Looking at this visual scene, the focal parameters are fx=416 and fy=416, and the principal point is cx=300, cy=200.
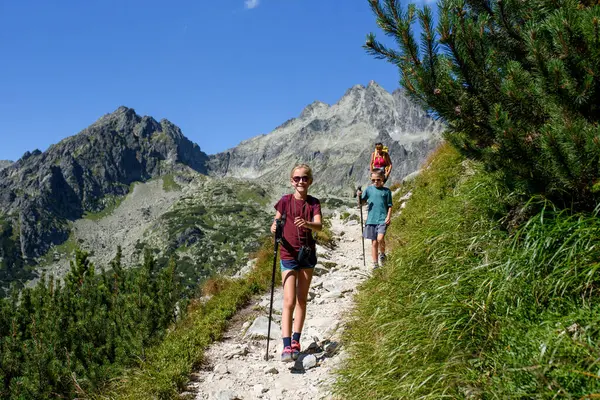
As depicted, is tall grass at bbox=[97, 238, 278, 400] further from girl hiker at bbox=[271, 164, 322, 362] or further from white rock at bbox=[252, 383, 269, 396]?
girl hiker at bbox=[271, 164, 322, 362]

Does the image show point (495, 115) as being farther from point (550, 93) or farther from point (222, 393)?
point (222, 393)

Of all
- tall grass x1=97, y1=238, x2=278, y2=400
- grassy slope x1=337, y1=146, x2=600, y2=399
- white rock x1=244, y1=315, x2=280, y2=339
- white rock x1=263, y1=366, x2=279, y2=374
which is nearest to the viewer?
grassy slope x1=337, y1=146, x2=600, y2=399

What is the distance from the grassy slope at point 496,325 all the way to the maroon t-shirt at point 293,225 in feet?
4.72

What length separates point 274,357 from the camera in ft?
21.9

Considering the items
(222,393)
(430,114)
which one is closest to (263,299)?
(222,393)

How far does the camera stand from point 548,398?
2.82 metres

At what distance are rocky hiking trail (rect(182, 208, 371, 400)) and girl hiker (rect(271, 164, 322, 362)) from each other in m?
0.39

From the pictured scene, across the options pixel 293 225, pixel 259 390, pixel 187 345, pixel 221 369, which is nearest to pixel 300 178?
pixel 293 225

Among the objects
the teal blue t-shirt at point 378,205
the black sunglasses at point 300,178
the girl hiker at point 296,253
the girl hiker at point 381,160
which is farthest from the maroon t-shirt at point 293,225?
the girl hiker at point 381,160

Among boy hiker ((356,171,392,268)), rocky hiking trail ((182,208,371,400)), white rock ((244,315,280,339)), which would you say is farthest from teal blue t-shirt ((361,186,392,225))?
white rock ((244,315,280,339))

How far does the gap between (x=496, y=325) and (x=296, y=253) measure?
2.98 m

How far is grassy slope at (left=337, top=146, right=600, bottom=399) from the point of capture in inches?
118

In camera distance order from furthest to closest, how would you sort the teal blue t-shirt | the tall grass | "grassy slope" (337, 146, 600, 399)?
the teal blue t-shirt
the tall grass
"grassy slope" (337, 146, 600, 399)

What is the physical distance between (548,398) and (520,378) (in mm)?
235
